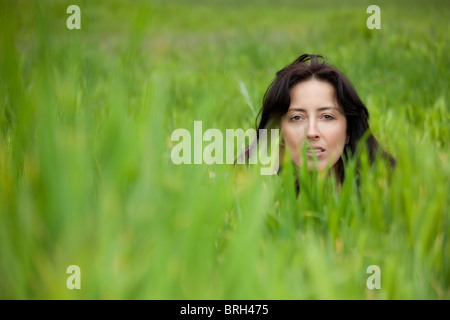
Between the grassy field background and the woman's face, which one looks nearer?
the grassy field background

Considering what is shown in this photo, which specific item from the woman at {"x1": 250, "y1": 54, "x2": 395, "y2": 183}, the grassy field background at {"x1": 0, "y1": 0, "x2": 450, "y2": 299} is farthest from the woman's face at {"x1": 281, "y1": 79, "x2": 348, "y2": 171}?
the grassy field background at {"x1": 0, "y1": 0, "x2": 450, "y2": 299}

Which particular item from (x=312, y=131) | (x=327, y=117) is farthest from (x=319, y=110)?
(x=312, y=131)

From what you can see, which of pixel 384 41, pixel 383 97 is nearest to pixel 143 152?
pixel 383 97

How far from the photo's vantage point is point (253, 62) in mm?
3547

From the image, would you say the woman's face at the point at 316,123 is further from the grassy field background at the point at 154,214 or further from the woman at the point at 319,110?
the grassy field background at the point at 154,214

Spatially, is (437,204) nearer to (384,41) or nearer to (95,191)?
(95,191)

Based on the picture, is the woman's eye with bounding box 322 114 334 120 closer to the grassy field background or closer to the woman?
the woman

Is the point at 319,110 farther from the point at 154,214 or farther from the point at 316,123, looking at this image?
the point at 154,214

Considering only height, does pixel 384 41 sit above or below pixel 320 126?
above

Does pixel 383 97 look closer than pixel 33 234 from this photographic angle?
No

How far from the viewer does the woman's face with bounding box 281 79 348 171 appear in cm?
132

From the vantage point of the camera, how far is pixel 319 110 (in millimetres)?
1445

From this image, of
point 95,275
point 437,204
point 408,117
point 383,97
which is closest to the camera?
point 95,275
